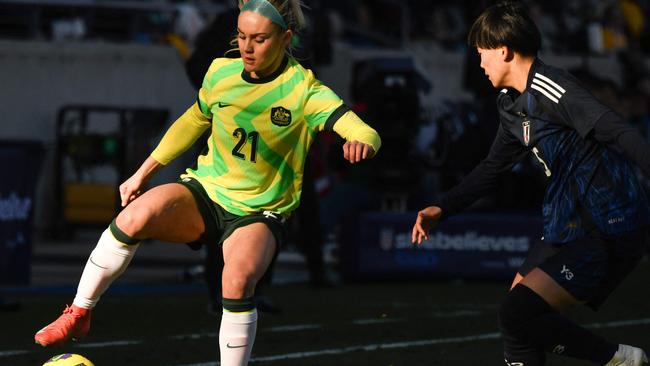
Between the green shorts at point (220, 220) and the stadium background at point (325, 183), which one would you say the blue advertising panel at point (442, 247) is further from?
the green shorts at point (220, 220)

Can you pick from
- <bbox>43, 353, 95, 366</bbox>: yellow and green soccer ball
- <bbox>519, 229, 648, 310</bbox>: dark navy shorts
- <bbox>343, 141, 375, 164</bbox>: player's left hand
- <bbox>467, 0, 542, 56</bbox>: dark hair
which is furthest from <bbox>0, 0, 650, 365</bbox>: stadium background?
<bbox>467, 0, 542, 56</bbox>: dark hair

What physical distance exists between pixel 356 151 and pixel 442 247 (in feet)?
22.0

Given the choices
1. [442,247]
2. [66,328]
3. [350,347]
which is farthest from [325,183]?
[66,328]

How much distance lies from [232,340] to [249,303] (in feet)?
0.58

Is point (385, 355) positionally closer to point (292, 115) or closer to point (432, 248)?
point (292, 115)

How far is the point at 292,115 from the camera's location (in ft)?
20.7

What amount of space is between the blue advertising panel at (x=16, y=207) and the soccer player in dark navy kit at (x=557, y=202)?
18.4 ft

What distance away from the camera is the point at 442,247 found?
12430 mm

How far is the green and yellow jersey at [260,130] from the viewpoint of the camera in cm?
632

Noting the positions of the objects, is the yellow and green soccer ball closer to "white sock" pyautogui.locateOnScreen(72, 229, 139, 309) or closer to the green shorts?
"white sock" pyautogui.locateOnScreen(72, 229, 139, 309)

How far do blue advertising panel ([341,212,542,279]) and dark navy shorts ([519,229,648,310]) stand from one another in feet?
20.5

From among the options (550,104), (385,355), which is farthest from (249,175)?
(385,355)

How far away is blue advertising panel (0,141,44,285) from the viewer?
421 inches

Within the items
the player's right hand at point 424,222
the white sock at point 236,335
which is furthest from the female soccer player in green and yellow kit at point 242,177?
the player's right hand at point 424,222
